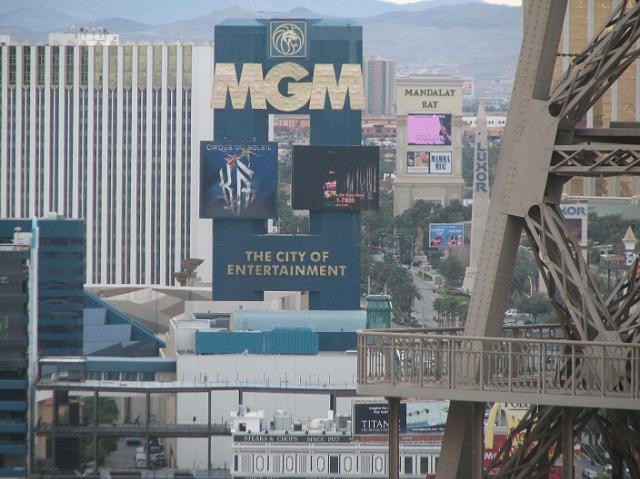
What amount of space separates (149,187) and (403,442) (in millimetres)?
102605

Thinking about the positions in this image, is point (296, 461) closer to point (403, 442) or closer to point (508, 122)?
point (403, 442)

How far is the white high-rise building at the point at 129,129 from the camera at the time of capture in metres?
193

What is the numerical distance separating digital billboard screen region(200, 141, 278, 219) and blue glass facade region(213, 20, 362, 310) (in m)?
0.82

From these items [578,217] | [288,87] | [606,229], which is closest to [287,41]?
[288,87]

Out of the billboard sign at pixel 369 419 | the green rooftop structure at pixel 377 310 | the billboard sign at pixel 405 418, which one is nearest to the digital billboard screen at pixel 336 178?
the green rooftop structure at pixel 377 310

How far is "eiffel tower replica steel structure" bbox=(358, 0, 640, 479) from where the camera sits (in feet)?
53.6

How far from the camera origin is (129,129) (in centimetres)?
19725

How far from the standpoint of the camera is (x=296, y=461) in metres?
98.9

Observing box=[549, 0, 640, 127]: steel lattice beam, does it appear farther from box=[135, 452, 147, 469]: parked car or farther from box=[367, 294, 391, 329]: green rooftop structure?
box=[135, 452, 147, 469]: parked car

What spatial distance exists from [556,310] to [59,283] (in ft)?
352

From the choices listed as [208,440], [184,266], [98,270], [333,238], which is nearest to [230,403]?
[208,440]

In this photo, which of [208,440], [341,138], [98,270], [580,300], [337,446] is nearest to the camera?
[580,300]

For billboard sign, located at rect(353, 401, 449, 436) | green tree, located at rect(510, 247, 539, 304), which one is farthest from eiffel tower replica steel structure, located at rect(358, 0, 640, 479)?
green tree, located at rect(510, 247, 539, 304)

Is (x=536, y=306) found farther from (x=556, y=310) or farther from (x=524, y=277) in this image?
(x=556, y=310)
